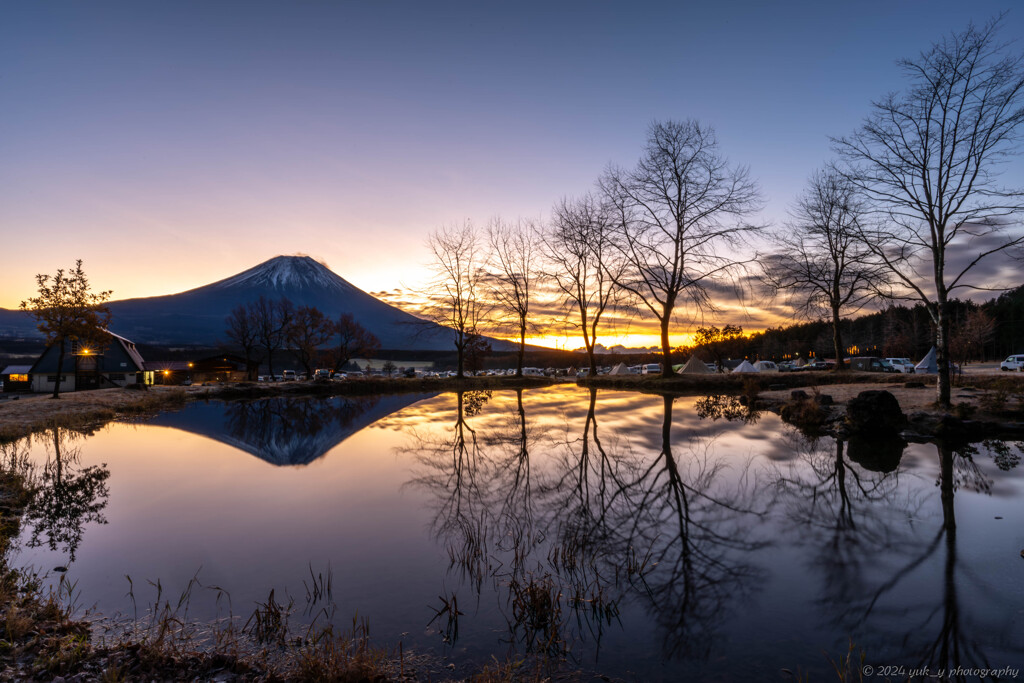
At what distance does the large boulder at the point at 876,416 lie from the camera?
14.3 m

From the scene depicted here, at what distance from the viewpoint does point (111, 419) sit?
83.5ft

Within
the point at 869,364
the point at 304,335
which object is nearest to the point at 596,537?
the point at 869,364

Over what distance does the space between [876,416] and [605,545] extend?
12760 millimetres

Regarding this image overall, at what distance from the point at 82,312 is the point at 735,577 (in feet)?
146

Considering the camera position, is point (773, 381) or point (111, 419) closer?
point (111, 419)

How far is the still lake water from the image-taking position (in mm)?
4246

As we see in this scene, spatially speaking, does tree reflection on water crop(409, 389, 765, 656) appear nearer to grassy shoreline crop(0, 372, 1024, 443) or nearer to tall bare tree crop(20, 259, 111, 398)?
grassy shoreline crop(0, 372, 1024, 443)

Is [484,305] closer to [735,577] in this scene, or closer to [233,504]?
[233,504]

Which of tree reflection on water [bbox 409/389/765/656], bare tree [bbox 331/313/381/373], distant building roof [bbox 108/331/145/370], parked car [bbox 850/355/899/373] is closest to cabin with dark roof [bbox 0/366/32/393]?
distant building roof [bbox 108/331/145/370]

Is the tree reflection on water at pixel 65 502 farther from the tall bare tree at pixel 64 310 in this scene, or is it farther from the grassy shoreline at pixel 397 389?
the tall bare tree at pixel 64 310

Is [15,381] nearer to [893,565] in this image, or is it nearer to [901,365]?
[893,565]

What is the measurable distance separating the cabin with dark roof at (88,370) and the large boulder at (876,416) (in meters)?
66.5

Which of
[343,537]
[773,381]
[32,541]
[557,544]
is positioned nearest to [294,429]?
[32,541]

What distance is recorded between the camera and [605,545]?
247 inches
